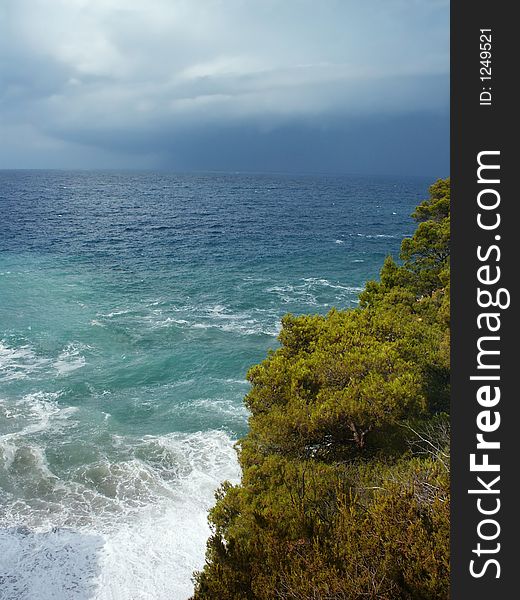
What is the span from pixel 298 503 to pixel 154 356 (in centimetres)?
2188

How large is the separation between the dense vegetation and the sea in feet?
15.4

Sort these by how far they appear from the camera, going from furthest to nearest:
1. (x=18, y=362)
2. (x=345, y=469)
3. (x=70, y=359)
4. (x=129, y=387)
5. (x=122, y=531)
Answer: (x=70, y=359) < (x=18, y=362) < (x=129, y=387) < (x=122, y=531) < (x=345, y=469)

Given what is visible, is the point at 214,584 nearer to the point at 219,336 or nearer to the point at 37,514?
the point at 37,514

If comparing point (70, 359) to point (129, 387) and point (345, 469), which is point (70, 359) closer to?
point (129, 387)

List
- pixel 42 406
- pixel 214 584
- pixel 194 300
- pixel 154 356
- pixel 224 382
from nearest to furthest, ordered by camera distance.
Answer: pixel 214 584
pixel 42 406
pixel 224 382
pixel 154 356
pixel 194 300

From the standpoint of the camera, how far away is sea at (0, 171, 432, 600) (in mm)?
16312

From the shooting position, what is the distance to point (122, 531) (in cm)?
1722

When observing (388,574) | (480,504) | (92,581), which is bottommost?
(92,581)

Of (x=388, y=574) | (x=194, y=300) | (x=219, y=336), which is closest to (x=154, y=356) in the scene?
(x=219, y=336)

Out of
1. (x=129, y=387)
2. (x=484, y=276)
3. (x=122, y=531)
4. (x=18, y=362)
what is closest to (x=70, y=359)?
(x=18, y=362)

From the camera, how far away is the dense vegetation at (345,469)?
813cm

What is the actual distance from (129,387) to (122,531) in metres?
11.1

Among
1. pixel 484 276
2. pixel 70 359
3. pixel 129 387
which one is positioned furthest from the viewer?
pixel 70 359

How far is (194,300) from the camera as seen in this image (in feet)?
141
